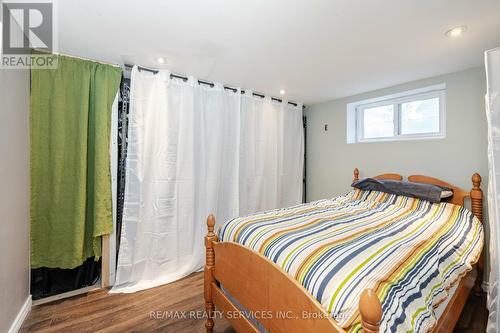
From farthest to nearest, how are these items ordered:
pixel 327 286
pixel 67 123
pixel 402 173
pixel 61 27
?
pixel 402 173 → pixel 67 123 → pixel 61 27 → pixel 327 286

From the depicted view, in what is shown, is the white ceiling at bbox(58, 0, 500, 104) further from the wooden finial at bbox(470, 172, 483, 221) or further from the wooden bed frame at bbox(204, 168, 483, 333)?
the wooden bed frame at bbox(204, 168, 483, 333)

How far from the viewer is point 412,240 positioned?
1.47 metres

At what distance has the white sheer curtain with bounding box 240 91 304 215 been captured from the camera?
296 centimetres

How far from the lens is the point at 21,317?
1656 mm

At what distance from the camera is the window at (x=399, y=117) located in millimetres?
2539

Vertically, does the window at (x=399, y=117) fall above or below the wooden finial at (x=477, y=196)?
above

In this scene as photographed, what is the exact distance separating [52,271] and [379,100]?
13.3 ft

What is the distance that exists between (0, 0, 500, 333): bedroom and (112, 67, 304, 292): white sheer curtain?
16mm

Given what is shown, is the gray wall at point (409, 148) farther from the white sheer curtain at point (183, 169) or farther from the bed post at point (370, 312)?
the bed post at point (370, 312)

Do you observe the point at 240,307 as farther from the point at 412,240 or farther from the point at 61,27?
the point at 61,27

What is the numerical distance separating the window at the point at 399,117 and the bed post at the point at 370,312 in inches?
99.3

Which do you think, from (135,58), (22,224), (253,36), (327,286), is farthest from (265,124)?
(22,224)

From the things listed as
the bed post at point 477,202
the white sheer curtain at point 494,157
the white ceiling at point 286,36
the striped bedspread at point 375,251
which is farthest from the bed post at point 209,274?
the bed post at point 477,202

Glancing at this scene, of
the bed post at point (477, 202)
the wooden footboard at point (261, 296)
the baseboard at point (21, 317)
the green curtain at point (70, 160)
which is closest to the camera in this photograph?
the wooden footboard at point (261, 296)
